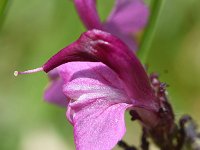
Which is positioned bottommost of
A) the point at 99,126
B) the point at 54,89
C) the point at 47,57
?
the point at 47,57

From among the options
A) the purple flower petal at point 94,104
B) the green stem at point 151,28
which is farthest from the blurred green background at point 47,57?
the purple flower petal at point 94,104

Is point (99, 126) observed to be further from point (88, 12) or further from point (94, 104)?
point (88, 12)

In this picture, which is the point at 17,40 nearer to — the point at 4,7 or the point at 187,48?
the point at 187,48

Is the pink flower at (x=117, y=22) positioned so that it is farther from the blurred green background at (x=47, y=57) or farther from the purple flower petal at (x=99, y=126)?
the blurred green background at (x=47, y=57)

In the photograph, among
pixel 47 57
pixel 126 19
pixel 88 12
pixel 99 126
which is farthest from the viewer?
pixel 47 57

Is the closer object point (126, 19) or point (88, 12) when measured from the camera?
point (88, 12)

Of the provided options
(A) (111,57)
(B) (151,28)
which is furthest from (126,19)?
(A) (111,57)

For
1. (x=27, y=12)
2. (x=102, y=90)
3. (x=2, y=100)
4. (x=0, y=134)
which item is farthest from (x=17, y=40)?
(x=102, y=90)
